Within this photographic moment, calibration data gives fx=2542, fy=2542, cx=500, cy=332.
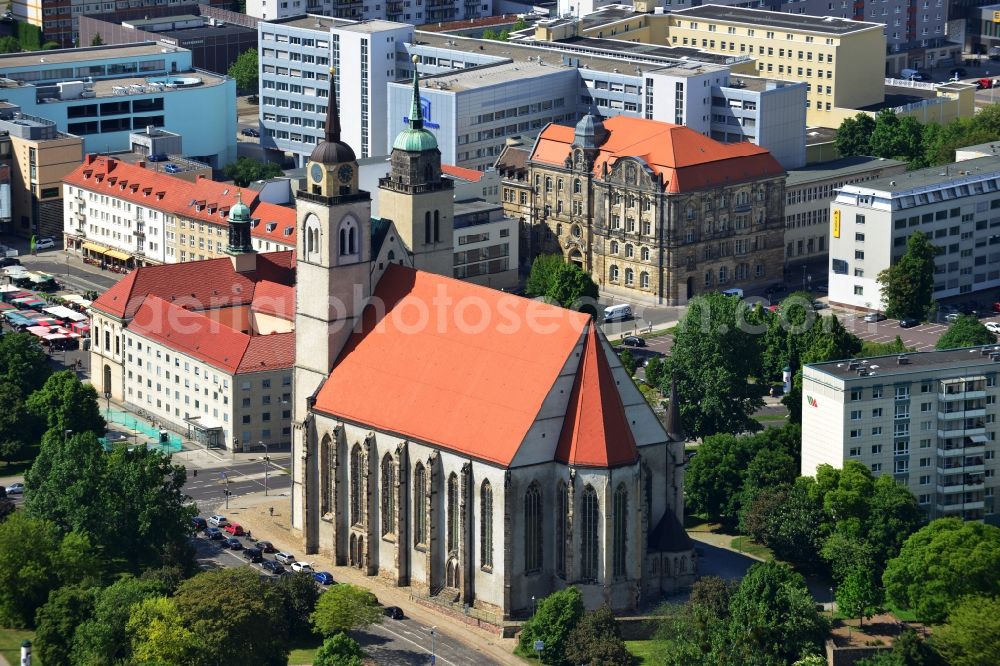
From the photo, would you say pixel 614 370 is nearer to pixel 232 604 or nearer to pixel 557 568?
pixel 557 568

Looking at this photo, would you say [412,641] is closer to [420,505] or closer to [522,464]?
Result: [420,505]

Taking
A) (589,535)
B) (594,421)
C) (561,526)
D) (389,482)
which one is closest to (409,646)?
(561,526)

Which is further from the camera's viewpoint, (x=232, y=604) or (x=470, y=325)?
(x=470, y=325)

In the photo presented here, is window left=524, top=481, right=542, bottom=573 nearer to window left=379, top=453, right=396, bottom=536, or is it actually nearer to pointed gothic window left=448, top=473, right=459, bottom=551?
pointed gothic window left=448, top=473, right=459, bottom=551

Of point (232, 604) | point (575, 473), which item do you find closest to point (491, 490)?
point (575, 473)

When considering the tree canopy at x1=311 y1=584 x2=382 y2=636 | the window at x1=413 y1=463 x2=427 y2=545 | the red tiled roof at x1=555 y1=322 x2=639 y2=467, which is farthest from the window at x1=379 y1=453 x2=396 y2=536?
the red tiled roof at x1=555 y1=322 x2=639 y2=467

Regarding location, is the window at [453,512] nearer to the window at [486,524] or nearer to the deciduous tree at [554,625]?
the window at [486,524]
